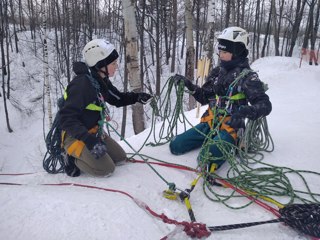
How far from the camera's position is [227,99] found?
11.6 feet

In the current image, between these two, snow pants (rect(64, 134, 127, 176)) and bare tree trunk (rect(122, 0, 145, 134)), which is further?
bare tree trunk (rect(122, 0, 145, 134))

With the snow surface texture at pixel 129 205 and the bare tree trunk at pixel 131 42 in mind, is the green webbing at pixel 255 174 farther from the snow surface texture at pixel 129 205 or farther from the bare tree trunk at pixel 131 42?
the bare tree trunk at pixel 131 42

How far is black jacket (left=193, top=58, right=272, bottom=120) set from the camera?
3064mm

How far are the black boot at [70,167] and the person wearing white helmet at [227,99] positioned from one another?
1160mm

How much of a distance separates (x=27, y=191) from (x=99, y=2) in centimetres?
2651

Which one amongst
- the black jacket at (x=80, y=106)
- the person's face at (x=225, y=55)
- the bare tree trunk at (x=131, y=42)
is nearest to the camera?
the black jacket at (x=80, y=106)

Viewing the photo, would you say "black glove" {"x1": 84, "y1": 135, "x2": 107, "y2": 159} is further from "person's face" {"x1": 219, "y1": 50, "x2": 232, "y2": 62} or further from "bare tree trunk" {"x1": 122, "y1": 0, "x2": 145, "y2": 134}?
"bare tree trunk" {"x1": 122, "y1": 0, "x2": 145, "y2": 134}

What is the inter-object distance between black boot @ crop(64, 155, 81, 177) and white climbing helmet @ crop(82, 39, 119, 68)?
0.96 m

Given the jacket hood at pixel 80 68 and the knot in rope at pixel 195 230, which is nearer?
the knot in rope at pixel 195 230

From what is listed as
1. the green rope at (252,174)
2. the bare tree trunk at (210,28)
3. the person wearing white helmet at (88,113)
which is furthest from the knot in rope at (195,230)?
the bare tree trunk at (210,28)

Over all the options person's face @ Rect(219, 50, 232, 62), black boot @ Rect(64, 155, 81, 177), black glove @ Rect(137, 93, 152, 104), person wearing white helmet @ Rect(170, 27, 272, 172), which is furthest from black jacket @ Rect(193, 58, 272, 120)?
black boot @ Rect(64, 155, 81, 177)

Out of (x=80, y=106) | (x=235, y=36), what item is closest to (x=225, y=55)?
(x=235, y=36)

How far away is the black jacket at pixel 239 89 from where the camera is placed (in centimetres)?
306

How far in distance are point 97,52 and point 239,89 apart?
1.52 meters
